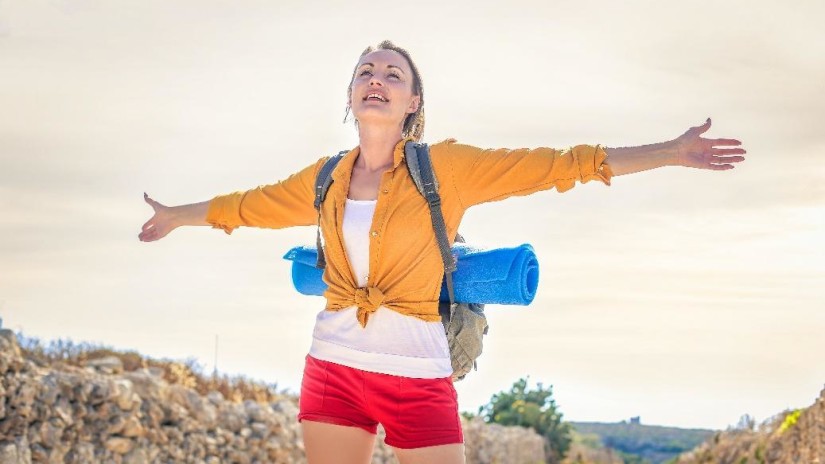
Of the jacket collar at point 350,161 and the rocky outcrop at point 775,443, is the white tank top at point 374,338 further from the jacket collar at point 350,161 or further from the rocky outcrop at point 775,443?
the rocky outcrop at point 775,443

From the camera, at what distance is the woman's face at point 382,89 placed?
172 inches

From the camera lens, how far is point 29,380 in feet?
27.7

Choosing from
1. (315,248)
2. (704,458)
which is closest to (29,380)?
(315,248)

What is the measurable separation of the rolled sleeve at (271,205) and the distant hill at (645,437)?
2218 cm

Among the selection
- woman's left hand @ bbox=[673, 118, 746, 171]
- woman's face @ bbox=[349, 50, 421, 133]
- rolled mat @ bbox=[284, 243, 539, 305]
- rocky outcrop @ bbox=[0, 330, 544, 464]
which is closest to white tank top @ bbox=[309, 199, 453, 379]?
rolled mat @ bbox=[284, 243, 539, 305]

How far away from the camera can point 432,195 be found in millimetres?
4137

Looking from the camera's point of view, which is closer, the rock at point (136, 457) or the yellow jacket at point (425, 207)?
the yellow jacket at point (425, 207)

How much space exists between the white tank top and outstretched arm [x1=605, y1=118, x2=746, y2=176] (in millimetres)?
930

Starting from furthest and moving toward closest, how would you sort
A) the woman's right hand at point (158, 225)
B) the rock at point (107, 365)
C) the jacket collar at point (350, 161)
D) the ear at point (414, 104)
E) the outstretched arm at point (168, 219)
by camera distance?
1. the rock at point (107, 365)
2. the woman's right hand at point (158, 225)
3. the outstretched arm at point (168, 219)
4. the ear at point (414, 104)
5. the jacket collar at point (350, 161)

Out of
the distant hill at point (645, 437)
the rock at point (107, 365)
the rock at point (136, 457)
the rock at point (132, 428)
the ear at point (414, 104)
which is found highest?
the distant hill at point (645, 437)

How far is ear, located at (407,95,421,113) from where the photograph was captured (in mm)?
4574

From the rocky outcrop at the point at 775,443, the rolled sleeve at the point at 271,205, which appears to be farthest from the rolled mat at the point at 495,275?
the rocky outcrop at the point at 775,443

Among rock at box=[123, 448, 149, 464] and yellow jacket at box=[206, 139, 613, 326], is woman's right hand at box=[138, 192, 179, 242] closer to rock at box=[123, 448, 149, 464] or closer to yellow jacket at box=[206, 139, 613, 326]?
yellow jacket at box=[206, 139, 613, 326]

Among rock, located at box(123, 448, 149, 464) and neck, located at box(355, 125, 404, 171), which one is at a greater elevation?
neck, located at box(355, 125, 404, 171)
